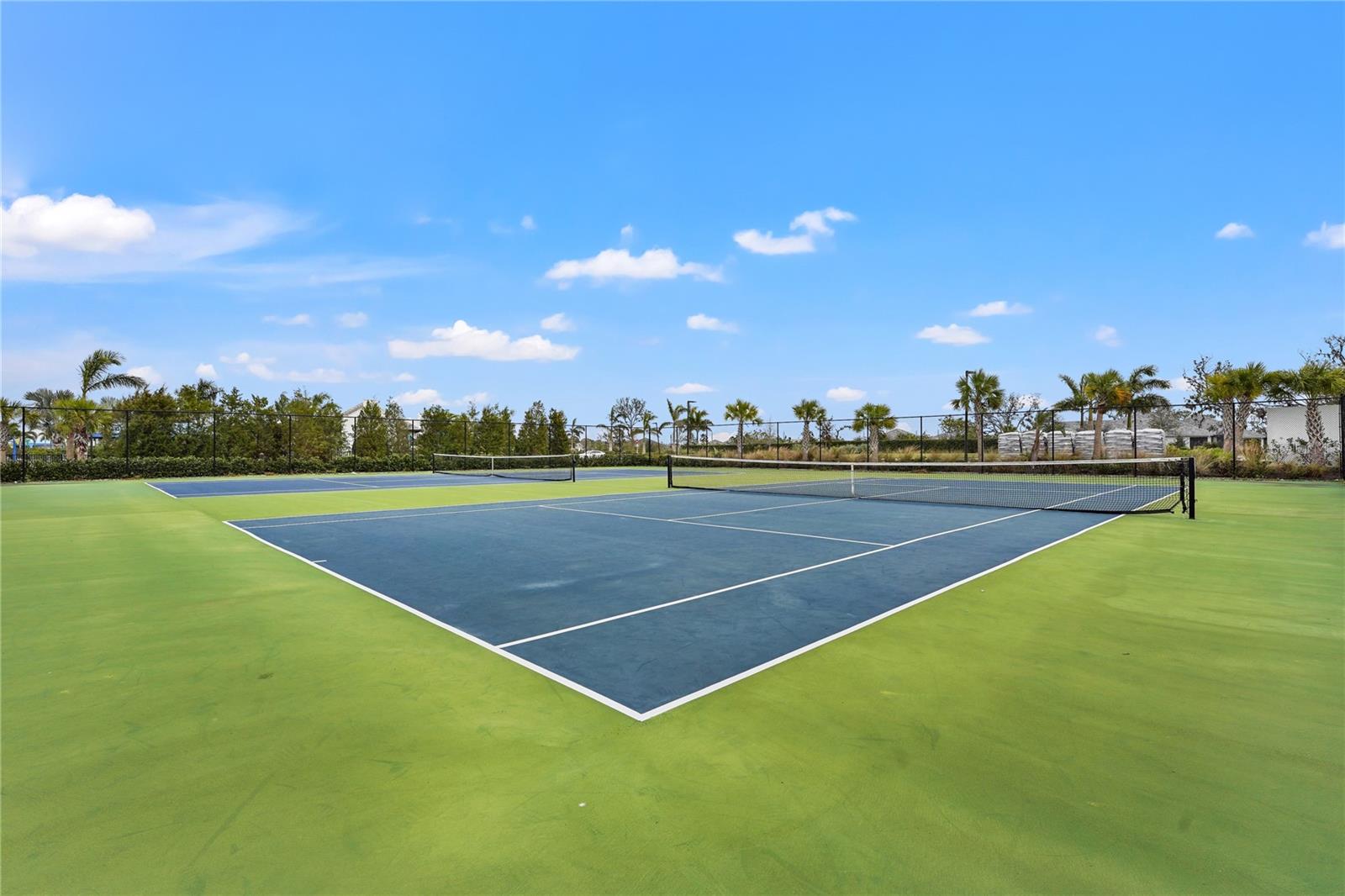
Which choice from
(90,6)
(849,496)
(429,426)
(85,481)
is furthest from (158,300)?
(849,496)

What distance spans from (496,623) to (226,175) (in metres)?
24.0

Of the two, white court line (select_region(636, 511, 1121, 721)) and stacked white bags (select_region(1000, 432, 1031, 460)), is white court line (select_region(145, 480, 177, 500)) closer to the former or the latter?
white court line (select_region(636, 511, 1121, 721))

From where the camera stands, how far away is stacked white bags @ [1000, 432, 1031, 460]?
31.4m

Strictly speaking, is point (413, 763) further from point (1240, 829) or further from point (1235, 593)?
point (1235, 593)

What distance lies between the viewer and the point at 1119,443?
29.4 m

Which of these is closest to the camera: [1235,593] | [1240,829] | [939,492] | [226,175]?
[1240,829]

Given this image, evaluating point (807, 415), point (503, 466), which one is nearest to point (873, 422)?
point (807, 415)

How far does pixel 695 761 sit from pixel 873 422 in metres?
32.5

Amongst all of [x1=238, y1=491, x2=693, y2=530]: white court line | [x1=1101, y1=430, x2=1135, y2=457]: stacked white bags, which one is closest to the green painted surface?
[x1=238, y1=491, x2=693, y2=530]: white court line

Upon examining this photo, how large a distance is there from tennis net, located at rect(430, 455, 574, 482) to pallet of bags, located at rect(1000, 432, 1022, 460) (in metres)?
22.9

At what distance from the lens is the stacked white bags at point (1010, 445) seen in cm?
3138

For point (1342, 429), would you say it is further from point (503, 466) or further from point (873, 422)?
point (503, 466)

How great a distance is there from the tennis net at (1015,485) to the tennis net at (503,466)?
8295 mm

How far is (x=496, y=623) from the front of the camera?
4.96 m
